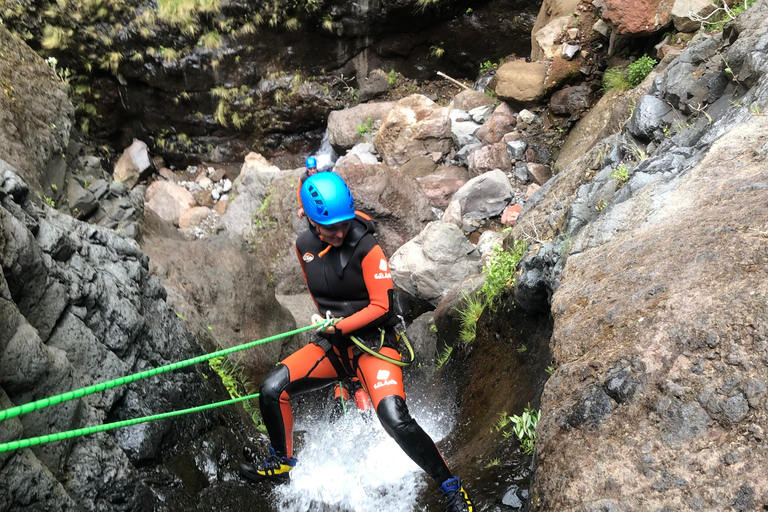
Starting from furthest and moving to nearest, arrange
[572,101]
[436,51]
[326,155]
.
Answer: [436,51] < [326,155] < [572,101]

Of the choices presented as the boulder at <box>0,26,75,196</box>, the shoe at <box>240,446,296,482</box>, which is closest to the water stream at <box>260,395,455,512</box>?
the shoe at <box>240,446,296,482</box>

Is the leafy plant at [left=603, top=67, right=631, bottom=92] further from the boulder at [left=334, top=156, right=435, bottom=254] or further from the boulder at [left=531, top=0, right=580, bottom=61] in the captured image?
the boulder at [left=334, top=156, right=435, bottom=254]

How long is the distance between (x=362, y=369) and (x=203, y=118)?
1242 cm

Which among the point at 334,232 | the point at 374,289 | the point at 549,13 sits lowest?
the point at 374,289

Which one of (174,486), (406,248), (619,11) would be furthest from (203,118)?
(174,486)

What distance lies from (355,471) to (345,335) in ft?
4.43

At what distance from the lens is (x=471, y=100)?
12266 mm

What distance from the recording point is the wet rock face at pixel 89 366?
2.42m

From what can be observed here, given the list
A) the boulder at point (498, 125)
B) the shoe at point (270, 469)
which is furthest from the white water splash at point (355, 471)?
the boulder at point (498, 125)

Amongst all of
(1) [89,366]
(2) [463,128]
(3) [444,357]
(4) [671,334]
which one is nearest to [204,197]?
(2) [463,128]

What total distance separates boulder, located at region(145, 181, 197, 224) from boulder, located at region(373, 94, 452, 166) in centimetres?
523

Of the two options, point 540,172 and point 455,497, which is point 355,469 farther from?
point 540,172

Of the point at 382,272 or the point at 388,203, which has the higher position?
the point at 382,272

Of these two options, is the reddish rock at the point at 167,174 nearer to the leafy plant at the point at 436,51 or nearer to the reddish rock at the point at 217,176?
the reddish rock at the point at 217,176
